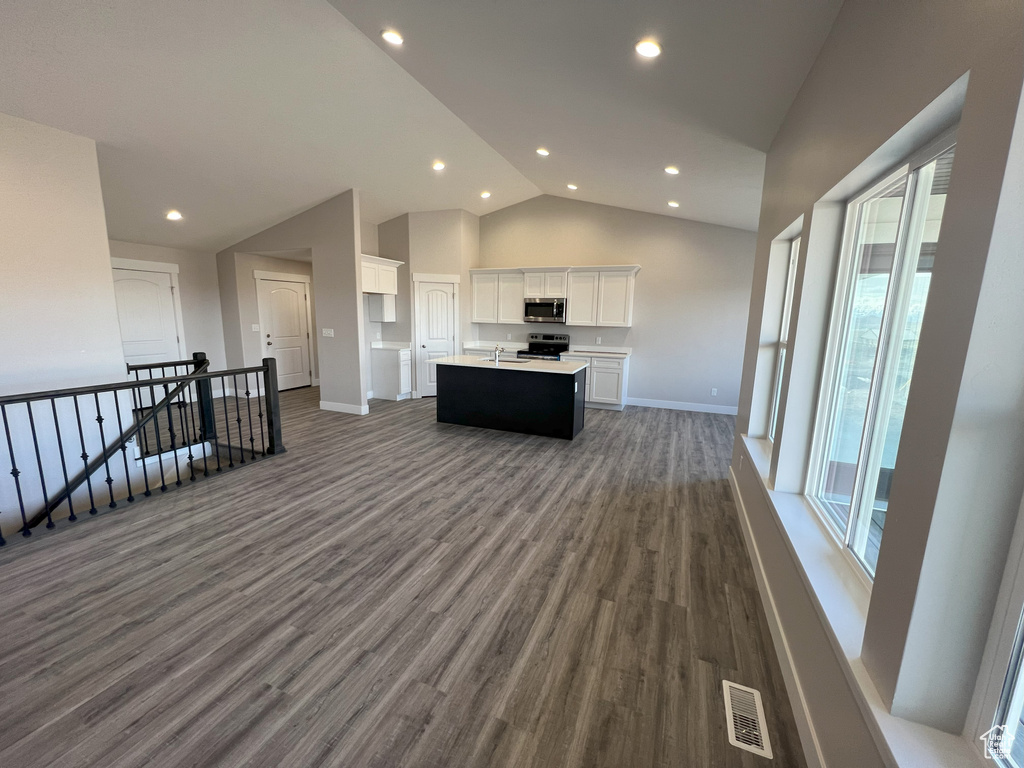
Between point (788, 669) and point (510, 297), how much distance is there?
624 centimetres

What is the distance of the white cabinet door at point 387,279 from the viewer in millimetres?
6691

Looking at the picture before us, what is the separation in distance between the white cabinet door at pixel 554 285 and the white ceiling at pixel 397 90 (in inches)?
65.8

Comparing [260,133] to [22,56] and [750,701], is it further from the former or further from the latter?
[750,701]

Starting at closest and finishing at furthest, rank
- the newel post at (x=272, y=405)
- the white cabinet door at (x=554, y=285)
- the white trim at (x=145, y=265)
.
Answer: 1. the newel post at (x=272, y=405)
2. the white trim at (x=145, y=265)
3. the white cabinet door at (x=554, y=285)

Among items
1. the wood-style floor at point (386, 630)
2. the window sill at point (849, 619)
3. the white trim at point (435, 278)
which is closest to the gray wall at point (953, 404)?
the window sill at point (849, 619)

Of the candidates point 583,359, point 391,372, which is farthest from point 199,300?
point 583,359

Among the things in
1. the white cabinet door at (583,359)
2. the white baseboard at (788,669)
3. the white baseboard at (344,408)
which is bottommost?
the white baseboard at (788,669)

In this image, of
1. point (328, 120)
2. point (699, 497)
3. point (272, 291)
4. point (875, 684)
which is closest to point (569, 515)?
point (699, 497)

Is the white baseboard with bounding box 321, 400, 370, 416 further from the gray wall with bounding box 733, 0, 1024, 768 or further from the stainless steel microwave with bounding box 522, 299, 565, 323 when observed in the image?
the gray wall with bounding box 733, 0, 1024, 768

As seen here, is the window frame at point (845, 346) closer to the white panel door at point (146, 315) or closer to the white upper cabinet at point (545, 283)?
the white upper cabinet at point (545, 283)

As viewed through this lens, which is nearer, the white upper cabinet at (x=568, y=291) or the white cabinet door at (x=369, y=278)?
the white cabinet door at (x=369, y=278)

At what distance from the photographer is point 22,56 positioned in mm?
2771

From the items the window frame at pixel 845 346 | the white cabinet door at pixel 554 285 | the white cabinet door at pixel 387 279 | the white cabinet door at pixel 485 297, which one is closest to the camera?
the window frame at pixel 845 346

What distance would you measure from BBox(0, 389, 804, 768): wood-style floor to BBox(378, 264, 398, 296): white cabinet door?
12.9 ft
